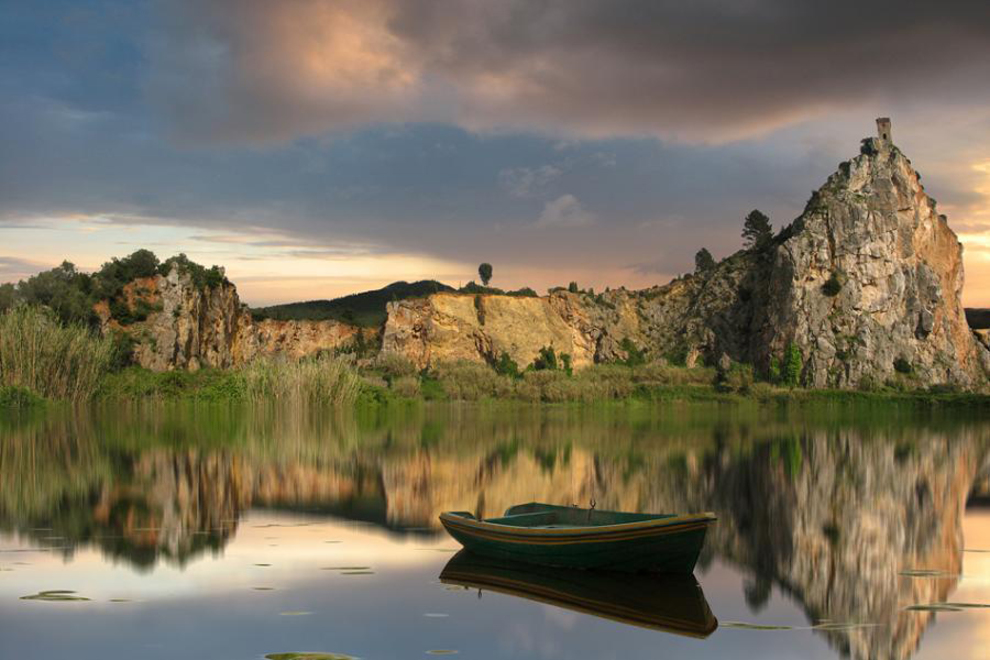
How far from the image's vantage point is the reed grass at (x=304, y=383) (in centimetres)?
7050

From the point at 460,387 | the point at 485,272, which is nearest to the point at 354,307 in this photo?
the point at 485,272

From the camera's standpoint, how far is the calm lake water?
39.4 feet

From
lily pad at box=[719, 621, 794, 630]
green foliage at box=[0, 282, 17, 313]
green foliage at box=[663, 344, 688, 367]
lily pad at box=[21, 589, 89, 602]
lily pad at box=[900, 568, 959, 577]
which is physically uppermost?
green foliage at box=[0, 282, 17, 313]

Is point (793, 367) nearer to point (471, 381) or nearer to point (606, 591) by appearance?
point (471, 381)

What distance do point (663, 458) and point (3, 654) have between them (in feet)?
85.9

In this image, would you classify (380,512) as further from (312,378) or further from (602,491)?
(312,378)

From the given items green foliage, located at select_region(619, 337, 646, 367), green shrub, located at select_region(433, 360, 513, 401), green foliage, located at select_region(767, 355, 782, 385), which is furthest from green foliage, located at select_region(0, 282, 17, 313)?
green foliage, located at select_region(767, 355, 782, 385)

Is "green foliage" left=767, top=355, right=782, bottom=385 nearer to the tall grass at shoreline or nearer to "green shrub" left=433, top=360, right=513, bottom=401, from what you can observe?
"green shrub" left=433, top=360, right=513, bottom=401

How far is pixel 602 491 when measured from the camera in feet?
83.7

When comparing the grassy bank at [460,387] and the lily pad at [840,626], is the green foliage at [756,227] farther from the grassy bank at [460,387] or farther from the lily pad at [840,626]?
the lily pad at [840,626]

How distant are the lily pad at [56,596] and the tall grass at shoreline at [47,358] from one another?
189 ft

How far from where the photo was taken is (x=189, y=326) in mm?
93375

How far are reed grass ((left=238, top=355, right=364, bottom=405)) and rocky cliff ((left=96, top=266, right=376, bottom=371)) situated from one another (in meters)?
19.9

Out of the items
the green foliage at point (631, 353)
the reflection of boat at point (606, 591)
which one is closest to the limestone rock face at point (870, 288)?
the green foliage at point (631, 353)
